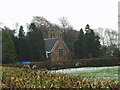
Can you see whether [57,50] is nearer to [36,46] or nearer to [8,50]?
[36,46]

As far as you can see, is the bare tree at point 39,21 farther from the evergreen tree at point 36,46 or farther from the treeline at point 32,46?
the evergreen tree at point 36,46

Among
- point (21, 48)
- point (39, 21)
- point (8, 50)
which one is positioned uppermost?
point (39, 21)

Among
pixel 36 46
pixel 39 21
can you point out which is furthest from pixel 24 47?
pixel 39 21

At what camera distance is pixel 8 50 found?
4116 centimetres

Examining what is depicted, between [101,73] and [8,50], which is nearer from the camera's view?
[101,73]

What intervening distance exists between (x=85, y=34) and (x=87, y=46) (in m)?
2.82

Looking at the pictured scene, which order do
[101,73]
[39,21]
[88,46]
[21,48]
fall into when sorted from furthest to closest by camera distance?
1. [39,21]
2. [88,46]
3. [21,48]
4. [101,73]

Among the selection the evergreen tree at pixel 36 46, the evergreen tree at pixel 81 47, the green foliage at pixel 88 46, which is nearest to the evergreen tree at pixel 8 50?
the evergreen tree at pixel 36 46

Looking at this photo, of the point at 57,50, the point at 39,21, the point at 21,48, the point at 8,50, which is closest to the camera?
the point at 8,50

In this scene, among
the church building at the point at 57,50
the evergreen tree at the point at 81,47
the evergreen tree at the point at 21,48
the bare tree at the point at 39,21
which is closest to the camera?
the evergreen tree at the point at 21,48

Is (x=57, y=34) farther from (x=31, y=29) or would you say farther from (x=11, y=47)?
(x=11, y=47)

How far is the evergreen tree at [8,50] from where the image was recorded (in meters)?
40.5

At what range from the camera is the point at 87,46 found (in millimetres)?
48188

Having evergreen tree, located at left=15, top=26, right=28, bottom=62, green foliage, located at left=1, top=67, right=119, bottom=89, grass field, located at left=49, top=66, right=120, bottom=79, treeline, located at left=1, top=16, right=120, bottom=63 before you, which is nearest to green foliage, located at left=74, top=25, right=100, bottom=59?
treeline, located at left=1, top=16, right=120, bottom=63
